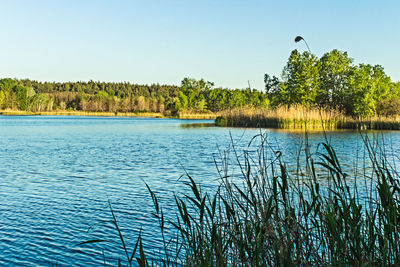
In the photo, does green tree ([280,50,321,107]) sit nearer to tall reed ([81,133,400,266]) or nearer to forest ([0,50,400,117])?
forest ([0,50,400,117])

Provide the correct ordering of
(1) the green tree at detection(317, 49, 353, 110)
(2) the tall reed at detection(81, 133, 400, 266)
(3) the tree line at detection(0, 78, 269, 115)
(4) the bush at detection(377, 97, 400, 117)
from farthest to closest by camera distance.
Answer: (3) the tree line at detection(0, 78, 269, 115)
(1) the green tree at detection(317, 49, 353, 110)
(4) the bush at detection(377, 97, 400, 117)
(2) the tall reed at detection(81, 133, 400, 266)

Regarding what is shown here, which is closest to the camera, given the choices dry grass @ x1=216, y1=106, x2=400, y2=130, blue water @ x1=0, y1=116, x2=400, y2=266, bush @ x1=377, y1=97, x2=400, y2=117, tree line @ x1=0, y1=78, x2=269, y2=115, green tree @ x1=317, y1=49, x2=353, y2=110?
blue water @ x1=0, y1=116, x2=400, y2=266

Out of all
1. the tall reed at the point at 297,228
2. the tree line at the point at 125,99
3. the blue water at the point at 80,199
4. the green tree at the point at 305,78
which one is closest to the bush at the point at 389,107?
the green tree at the point at 305,78

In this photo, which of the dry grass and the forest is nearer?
the dry grass

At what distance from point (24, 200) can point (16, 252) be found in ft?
9.16

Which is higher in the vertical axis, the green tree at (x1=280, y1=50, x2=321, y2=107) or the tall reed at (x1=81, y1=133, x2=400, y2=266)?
the green tree at (x1=280, y1=50, x2=321, y2=107)

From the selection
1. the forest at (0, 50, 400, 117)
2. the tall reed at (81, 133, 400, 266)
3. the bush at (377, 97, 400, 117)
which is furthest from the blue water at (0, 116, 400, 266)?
the bush at (377, 97, 400, 117)

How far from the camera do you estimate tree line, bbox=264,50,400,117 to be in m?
35.1

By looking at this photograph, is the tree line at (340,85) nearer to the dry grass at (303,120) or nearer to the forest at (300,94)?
the forest at (300,94)

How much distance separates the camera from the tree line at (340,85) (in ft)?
115

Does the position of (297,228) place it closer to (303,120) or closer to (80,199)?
(80,199)

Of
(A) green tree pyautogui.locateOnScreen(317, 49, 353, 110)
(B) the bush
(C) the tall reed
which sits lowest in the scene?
(C) the tall reed

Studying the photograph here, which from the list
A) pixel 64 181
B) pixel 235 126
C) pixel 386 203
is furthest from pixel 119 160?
pixel 235 126

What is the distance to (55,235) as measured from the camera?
5449 mm
